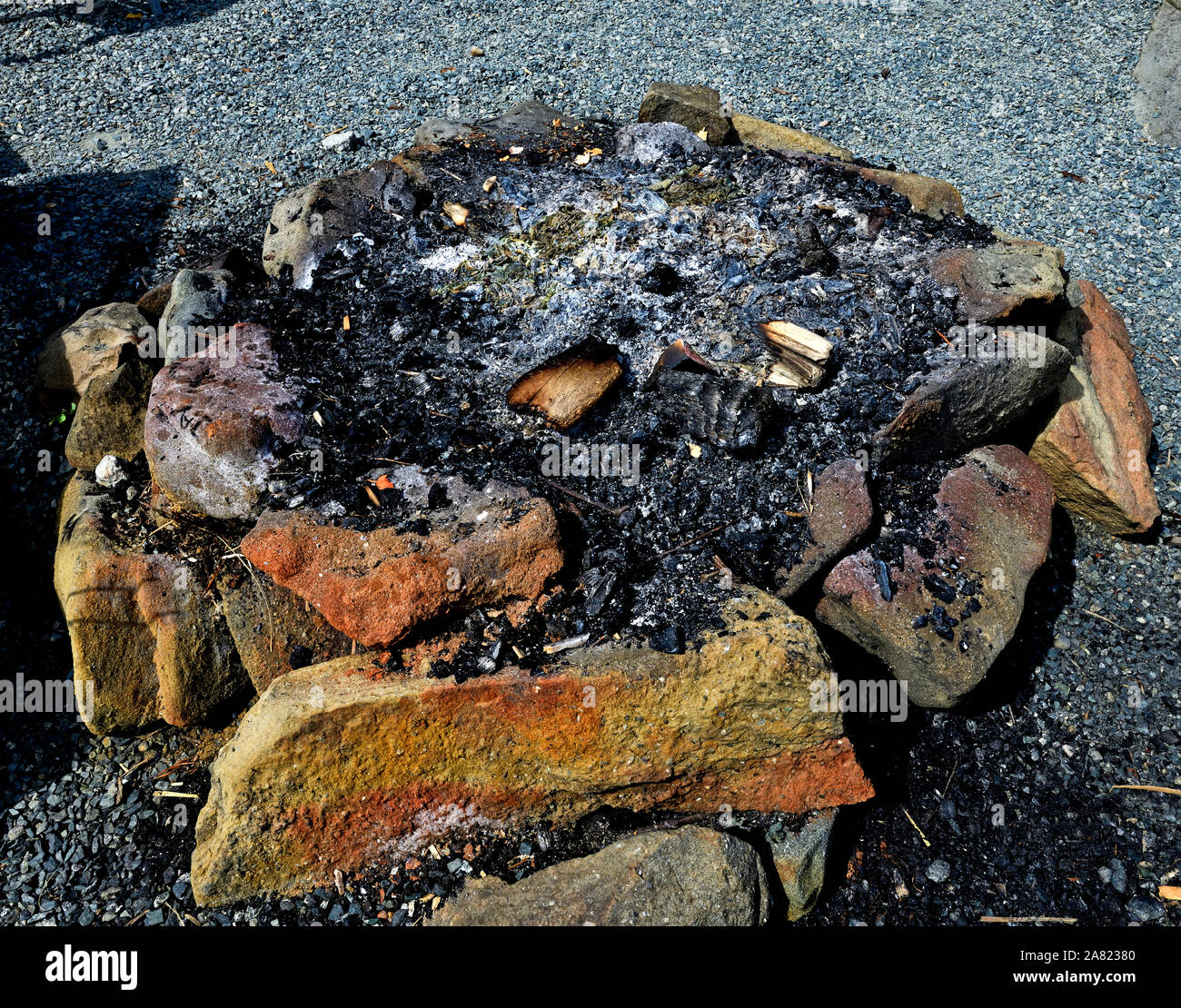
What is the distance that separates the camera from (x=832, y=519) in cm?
372

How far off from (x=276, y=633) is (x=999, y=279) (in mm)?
4189

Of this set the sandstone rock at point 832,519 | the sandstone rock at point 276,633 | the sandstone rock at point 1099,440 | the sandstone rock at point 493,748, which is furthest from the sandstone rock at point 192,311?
the sandstone rock at point 1099,440

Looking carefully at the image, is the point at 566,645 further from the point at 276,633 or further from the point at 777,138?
the point at 777,138

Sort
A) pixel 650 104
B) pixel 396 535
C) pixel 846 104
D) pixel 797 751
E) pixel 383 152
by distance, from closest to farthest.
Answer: pixel 797 751
pixel 396 535
pixel 650 104
pixel 383 152
pixel 846 104

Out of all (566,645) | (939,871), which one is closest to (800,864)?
(939,871)

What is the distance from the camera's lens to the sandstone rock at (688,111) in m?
6.02

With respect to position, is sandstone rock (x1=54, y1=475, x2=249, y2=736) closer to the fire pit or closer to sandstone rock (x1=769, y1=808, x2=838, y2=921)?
the fire pit

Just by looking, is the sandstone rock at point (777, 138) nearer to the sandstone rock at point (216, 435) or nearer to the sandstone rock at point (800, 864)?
the sandstone rock at point (216, 435)

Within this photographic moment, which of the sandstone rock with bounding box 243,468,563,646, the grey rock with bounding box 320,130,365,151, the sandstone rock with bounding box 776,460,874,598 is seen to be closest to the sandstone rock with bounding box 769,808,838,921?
the sandstone rock with bounding box 776,460,874,598

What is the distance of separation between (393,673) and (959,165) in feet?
20.3

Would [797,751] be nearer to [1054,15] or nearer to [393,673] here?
[393,673]

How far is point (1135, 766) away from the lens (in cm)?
369

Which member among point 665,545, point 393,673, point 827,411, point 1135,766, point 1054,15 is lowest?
point 1135,766

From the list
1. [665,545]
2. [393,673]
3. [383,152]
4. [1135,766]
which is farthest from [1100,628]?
[383,152]
